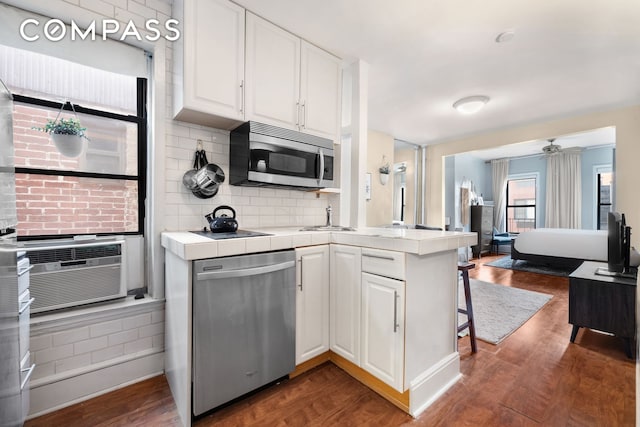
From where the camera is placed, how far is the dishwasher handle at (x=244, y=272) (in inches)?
55.3

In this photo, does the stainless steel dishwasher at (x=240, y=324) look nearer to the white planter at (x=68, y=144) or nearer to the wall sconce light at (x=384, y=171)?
the white planter at (x=68, y=144)

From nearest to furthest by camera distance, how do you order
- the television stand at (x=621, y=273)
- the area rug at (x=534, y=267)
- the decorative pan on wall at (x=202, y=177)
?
the decorative pan on wall at (x=202, y=177)
the television stand at (x=621, y=273)
the area rug at (x=534, y=267)

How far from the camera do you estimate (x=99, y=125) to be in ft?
6.09

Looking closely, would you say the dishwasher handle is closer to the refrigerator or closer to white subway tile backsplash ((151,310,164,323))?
the refrigerator

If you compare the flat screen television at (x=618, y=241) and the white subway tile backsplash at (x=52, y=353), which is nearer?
the white subway tile backsplash at (x=52, y=353)

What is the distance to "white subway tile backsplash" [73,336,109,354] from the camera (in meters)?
1.66

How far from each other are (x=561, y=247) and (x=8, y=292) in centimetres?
673

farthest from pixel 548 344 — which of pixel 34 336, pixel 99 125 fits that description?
pixel 99 125

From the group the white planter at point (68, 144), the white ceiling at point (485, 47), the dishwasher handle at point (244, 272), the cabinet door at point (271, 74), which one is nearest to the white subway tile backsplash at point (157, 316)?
the dishwasher handle at point (244, 272)

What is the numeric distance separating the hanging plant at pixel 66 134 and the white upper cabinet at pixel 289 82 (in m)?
1.06

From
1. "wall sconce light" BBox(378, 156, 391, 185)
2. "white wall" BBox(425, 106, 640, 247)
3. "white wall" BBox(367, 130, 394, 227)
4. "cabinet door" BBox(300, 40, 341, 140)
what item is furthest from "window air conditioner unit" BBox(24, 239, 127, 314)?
"white wall" BBox(425, 106, 640, 247)

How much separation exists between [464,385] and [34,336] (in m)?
2.60

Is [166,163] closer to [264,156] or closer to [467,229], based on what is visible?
[264,156]

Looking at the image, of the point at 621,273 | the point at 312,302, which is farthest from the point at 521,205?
the point at 312,302
